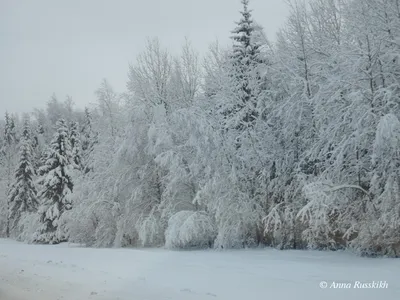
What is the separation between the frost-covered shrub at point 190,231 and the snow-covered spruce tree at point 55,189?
15.8 m

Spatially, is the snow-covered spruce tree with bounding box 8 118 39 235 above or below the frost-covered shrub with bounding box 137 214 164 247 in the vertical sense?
above

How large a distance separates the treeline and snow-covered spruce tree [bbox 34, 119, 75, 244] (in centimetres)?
433

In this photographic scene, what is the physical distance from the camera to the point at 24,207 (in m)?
40.8

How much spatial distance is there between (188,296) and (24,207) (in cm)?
3733

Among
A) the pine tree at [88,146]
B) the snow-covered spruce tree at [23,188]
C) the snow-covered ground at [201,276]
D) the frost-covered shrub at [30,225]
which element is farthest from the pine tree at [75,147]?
the snow-covered ground at [201,276]

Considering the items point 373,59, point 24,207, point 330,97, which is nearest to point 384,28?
point 373,59

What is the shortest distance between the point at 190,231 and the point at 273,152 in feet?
14.9

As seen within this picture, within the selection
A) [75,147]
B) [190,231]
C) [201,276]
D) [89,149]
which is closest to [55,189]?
[89,149]

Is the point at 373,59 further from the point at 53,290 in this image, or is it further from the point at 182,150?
the point at 53,290

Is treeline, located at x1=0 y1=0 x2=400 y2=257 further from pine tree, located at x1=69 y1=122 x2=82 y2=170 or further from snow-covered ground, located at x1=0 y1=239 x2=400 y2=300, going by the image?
pine tree, located at x1=69 y1=122 x2=82 y2=170

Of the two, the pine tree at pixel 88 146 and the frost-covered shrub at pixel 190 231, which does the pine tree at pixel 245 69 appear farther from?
the pine tree at pixel 88 146

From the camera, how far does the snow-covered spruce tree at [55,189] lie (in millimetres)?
30188

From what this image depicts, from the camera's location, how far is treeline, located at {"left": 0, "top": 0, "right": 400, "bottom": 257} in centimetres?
1231

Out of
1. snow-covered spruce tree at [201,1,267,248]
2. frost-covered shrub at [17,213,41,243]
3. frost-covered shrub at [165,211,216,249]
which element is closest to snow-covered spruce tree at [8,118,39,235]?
frost-covered shrub at [17,213,41,243]
